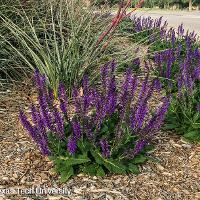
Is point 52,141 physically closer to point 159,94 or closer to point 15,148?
point 15,148

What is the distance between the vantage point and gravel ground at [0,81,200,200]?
7.72ft

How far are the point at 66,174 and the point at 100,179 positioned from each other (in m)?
0.23

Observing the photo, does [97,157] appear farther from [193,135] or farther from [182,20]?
[182,20]

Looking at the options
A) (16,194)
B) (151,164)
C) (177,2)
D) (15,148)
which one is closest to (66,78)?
(15,148)

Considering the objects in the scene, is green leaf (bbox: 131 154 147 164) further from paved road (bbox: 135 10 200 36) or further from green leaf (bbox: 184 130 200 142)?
paved road (bbox: 135 10 200 36)

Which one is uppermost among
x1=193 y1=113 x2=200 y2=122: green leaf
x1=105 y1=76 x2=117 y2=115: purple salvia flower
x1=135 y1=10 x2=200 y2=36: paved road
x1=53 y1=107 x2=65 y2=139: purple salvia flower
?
x1=105 y1=76 x2=117 y2=115: purple salvia flower

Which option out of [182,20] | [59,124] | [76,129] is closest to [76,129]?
[76,129]

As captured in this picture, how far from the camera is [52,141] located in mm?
2461

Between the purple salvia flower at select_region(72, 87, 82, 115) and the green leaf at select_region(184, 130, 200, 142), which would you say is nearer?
the purple salvia flower at select_region(72, 87, 82, 115)

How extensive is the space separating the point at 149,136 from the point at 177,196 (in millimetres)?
406

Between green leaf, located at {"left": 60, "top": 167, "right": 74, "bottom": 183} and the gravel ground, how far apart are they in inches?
2.0

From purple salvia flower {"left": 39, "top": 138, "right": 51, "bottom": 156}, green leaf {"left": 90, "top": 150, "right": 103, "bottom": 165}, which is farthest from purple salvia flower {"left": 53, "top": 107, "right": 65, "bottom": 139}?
green leaf {"left": 90, "top": 150, "right": 103, "bottom": 165}

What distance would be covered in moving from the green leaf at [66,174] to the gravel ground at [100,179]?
0.05 metres

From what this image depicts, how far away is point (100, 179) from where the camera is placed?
249cm
